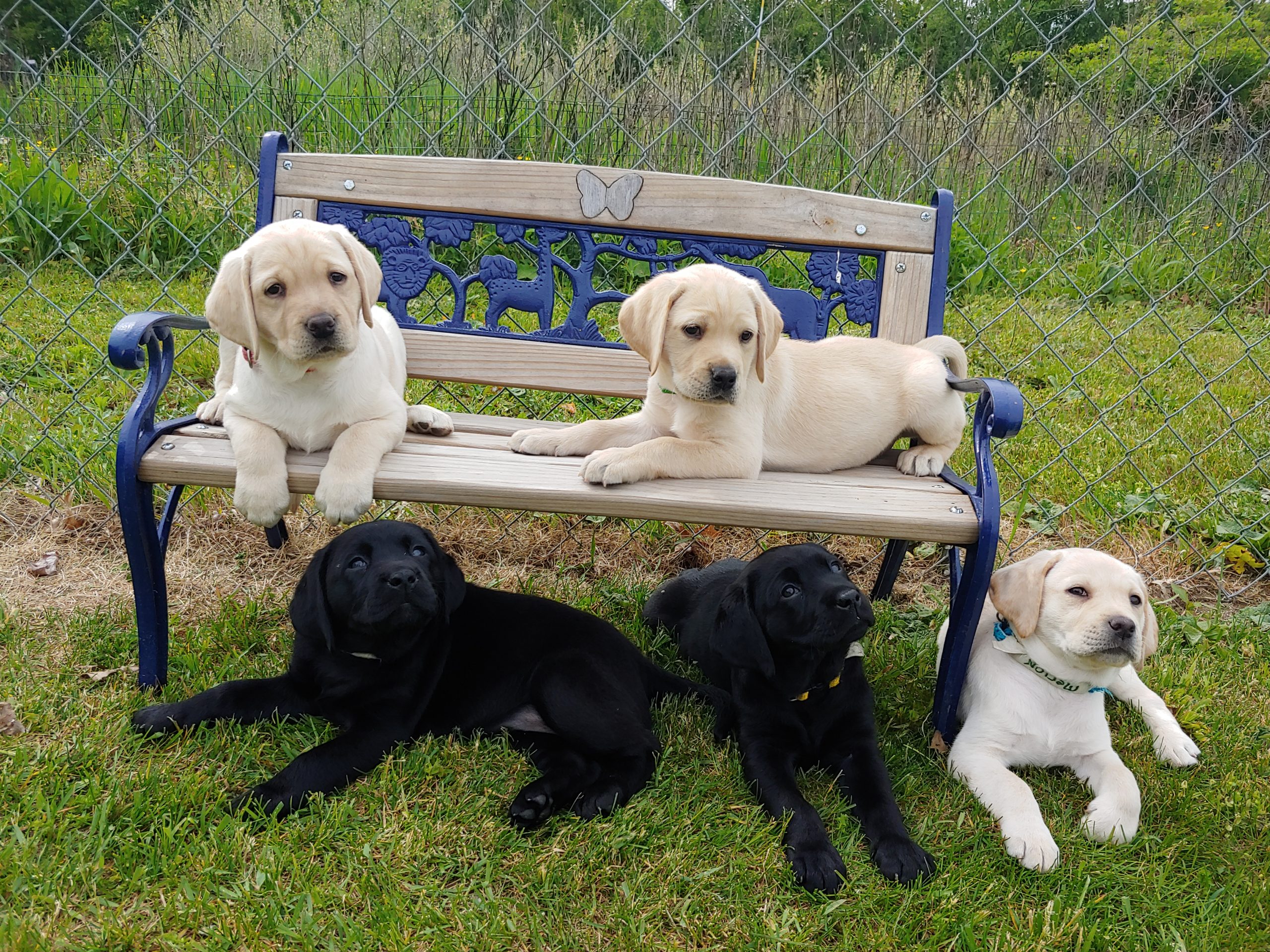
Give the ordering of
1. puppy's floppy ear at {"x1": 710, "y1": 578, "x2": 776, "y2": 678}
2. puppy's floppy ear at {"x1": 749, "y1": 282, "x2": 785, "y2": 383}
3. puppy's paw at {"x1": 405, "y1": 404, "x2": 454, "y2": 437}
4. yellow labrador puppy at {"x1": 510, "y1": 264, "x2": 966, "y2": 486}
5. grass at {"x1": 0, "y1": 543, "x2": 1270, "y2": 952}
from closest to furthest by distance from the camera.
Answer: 1. grass at {"x1": 0, "y1": 543, "x2": 1270, "y2": 952}
2. puppy's floppy ear at {"x1": 710, "y1": 578, "x2": 776, "y2": 678}
3. yellow labrador puppy at {"x1": 510, "y1": 264, "x2": 966, "y2": 486}
4. puppy's floppy ear at {"x1": 749, "y1": 282, "x2": 785, "y2": 383}
5. puppy's paw at {"x1": 405, "y1": 404, "x2": 454, "y2": 437}

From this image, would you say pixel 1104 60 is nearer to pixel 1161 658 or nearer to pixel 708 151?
pixel 708 151

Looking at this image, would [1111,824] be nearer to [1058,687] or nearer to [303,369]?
[1058,687]

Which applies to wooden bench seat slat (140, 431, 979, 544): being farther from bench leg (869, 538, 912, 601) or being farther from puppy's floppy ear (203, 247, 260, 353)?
bench leg (869, 538, 912, 601)

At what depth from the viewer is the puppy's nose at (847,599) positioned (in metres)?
2.61

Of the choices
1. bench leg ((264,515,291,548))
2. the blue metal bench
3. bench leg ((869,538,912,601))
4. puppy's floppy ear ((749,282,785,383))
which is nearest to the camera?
puppy's floppy ear ((749,282,785,383))

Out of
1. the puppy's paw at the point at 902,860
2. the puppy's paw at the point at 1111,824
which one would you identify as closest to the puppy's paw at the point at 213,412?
the puppy's paw at the point at 902,860

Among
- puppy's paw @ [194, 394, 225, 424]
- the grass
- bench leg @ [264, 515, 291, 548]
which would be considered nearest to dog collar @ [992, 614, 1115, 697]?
the grass

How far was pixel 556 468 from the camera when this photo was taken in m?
2.91

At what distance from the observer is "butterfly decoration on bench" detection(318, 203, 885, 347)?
3584 millimetres

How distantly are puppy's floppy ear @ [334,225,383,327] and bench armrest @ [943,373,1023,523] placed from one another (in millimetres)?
1784

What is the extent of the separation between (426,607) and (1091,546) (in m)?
2.90

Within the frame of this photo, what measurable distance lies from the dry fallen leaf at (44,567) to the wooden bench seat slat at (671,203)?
162 centimetres

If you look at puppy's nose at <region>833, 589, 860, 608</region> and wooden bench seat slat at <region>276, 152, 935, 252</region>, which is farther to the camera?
wooden bench seat slat at <region>276, 152, 935, 252</region>

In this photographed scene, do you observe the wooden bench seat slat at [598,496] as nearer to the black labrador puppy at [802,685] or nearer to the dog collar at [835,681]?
the black labrador puppy at [802,685]
